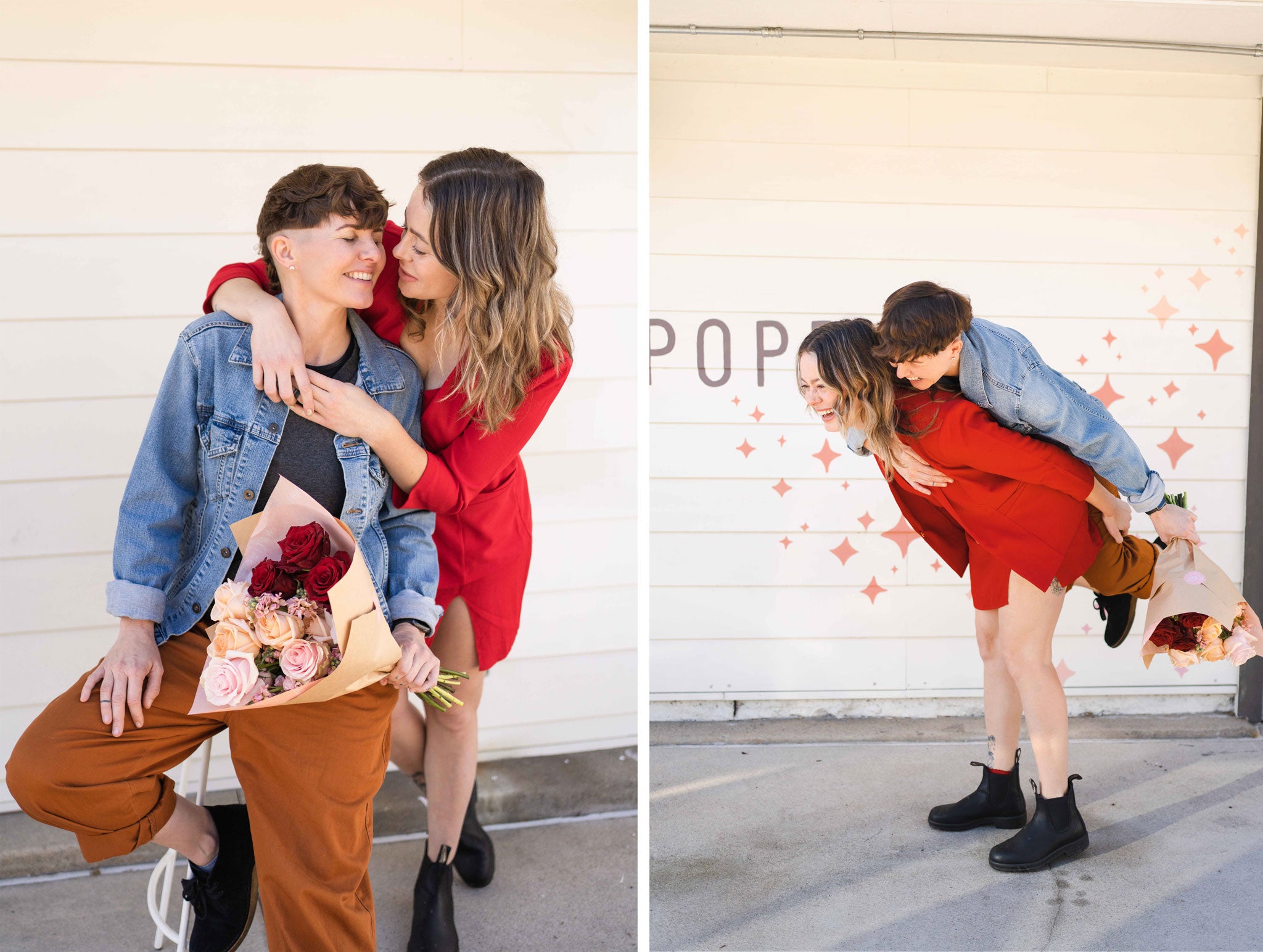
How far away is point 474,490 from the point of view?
1959mm

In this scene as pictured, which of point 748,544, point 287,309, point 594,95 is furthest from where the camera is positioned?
point 748,544

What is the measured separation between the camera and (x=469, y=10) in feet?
8.23

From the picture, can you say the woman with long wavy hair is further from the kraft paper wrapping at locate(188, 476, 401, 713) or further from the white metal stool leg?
the white metal stool leg

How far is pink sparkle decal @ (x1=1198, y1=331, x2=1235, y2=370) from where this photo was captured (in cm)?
269

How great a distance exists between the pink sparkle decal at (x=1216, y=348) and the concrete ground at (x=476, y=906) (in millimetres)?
2282

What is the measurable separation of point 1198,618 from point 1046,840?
28.4 inches

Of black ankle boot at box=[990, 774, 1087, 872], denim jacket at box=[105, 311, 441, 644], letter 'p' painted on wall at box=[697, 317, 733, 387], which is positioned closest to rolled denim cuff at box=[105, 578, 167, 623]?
denim jacket at box=[105, 311, 441, 644]

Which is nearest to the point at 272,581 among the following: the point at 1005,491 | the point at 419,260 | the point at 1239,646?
the point at 419,260

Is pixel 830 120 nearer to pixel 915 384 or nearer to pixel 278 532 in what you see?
pixel 915 384

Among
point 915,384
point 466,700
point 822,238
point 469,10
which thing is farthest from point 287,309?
point 822,238

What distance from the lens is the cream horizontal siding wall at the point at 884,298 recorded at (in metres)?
2.71

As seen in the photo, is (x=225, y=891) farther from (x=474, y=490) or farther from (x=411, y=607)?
(x=474, y=490)

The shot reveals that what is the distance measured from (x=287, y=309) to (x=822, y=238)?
1.83 metres

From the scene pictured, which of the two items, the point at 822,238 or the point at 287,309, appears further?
the point at 822,238
